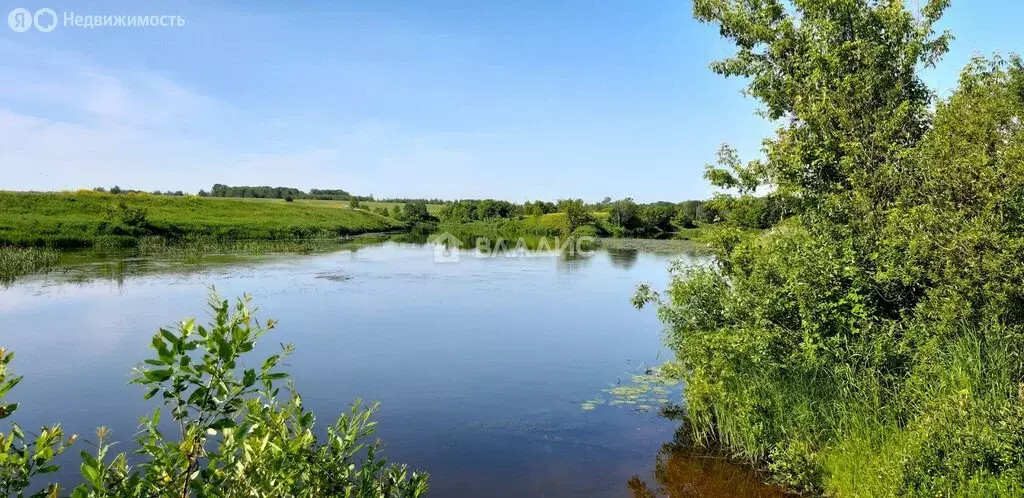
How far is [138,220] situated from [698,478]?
178ft

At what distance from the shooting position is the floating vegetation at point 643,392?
1246 centimetres

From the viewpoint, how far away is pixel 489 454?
33.6 ft

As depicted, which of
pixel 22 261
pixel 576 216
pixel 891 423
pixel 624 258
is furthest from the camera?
pixel 576 216

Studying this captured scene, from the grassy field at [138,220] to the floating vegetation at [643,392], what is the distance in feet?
134

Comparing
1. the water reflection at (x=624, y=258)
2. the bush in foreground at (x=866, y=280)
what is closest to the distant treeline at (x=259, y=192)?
the water reflection at (x=624, y=258)

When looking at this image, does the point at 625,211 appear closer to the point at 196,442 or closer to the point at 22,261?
the point at 22,261

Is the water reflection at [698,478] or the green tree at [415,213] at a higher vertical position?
the green tree at [415,213]

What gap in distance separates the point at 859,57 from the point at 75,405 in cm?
1535

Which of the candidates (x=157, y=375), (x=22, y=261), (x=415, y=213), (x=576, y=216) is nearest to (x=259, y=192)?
(x=415, y=213)

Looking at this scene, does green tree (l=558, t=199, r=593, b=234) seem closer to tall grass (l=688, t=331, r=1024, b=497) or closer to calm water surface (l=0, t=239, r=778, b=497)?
calm water surface (l=0, t=239, r=778, b=497)

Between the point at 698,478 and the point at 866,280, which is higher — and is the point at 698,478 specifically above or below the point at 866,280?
below

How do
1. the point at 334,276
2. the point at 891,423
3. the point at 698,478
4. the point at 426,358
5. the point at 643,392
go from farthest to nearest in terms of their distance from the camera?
1. the point at 334,276
2. the point at 426,358
3. the point at 643,392
4. the point at 698,478
5. the point at 891,423

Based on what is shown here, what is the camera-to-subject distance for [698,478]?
9.33 m

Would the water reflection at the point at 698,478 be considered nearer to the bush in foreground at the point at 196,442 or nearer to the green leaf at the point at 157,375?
the bush in foreground at the point at 196,442
